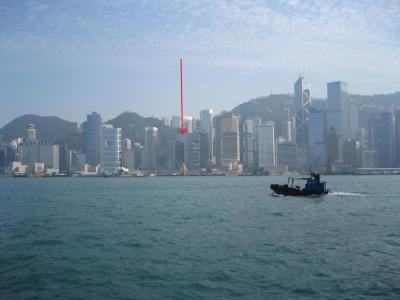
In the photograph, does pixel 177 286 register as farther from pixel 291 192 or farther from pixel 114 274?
pixel 291 192

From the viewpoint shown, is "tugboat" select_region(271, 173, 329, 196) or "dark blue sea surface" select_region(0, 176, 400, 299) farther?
"tugboat" select_region(271, 173, 329, 196)

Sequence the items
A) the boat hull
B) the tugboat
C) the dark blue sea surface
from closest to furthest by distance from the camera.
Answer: the dark blue sea surface < the tugboat < the boat hull

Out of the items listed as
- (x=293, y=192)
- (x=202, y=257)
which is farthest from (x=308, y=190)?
(x=202, y=257)

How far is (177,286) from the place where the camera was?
2552cm

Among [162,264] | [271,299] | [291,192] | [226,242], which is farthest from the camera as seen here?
[291,192]

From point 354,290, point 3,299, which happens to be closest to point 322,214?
point 354,290

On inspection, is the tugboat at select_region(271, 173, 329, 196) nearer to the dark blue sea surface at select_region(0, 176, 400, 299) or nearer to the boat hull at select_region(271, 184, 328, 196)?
the boat hull at select_region(271, 184, 328, 196)

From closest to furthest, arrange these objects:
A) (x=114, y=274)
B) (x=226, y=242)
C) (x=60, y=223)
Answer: (x=114, y=274) < (x=226, y=242) < (x=60, y=223)

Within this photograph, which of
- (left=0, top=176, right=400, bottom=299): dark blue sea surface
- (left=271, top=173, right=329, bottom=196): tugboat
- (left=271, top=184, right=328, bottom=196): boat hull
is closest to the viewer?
(left=0, top=176, right=400, bottom=299): dark blue sea surface

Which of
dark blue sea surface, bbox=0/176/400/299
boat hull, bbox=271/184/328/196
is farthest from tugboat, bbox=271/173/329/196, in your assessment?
dark blue sea surface, bbox=0/176/400/299

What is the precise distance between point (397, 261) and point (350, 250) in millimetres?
4333

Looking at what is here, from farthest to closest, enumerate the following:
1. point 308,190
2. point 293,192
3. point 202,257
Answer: point 293,192 → point 308,190 → point 202,257

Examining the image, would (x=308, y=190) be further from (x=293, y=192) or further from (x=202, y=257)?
(x=202, y=257)

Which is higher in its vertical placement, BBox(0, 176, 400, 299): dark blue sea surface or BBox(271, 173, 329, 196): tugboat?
BBox(271, 173, 329, 196): tugboat
